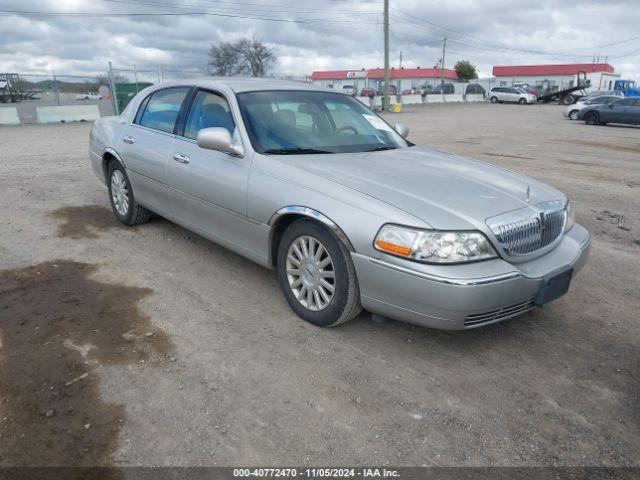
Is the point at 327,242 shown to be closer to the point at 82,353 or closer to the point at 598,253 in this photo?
the point at 82,353

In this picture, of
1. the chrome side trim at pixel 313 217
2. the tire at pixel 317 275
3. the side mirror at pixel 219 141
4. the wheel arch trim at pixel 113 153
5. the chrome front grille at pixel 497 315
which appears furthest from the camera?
the wheel arch trim at pixel 113 153

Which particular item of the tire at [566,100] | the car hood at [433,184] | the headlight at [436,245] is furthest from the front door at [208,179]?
the tire at [566,100]

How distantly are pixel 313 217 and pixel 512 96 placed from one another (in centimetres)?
5098

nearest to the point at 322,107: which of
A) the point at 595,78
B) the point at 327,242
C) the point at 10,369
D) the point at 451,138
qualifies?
the point at 327,242

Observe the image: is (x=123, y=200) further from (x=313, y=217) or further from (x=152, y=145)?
(x=313, y=217)

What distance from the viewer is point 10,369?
9.53ft

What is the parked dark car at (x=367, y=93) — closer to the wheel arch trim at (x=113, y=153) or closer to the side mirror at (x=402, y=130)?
the wheel arch trim at (x=113, y=153)

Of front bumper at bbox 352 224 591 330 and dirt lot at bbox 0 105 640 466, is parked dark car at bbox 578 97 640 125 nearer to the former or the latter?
dirt lot at bbox 0 105 640 466

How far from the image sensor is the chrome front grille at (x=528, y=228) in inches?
115

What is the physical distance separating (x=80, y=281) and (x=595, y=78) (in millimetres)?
80497

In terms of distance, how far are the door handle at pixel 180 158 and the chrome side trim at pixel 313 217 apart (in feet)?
3.99

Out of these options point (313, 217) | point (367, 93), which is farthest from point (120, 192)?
point (367, 93)

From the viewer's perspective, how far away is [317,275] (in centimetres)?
333

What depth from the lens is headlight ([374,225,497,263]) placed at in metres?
2.79
